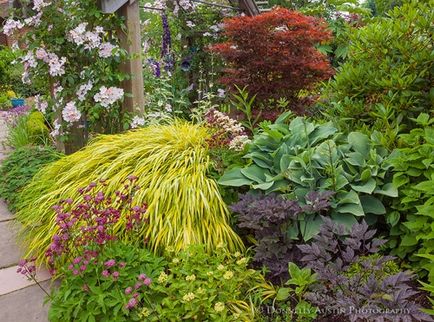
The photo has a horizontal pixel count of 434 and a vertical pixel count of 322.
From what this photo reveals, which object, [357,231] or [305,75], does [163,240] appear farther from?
[305,75]

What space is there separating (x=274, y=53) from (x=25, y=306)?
267cm

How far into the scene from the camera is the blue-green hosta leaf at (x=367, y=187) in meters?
2.10

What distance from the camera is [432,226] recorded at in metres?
1.78

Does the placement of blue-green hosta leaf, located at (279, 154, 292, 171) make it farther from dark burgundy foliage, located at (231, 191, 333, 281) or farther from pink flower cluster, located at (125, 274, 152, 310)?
pink flower cluster, located at (125, 274, 152, 310)

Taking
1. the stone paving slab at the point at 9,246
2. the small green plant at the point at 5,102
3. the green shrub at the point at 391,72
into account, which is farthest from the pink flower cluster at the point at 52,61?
the small green plant at the point at 5,102

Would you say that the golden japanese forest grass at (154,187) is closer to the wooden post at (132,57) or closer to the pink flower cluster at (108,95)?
the pink flower cluster at (108,95)

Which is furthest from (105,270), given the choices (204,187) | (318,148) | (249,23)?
(249,23)

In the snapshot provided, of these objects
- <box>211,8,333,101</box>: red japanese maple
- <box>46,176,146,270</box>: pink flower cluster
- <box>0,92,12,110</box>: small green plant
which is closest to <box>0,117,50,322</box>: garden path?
<box>46,176,146,270</box>: pink flower cluster

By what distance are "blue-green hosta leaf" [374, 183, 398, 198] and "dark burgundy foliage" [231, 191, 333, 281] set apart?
0.85 ft

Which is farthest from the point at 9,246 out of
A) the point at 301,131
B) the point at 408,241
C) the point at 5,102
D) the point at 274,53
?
the point at 5,102

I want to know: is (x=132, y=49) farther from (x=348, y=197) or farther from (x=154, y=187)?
(x=348, y=197)

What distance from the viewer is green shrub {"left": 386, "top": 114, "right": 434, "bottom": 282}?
6.20ft

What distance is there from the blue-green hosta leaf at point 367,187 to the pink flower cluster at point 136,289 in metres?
1.11

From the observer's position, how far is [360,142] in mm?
2373
